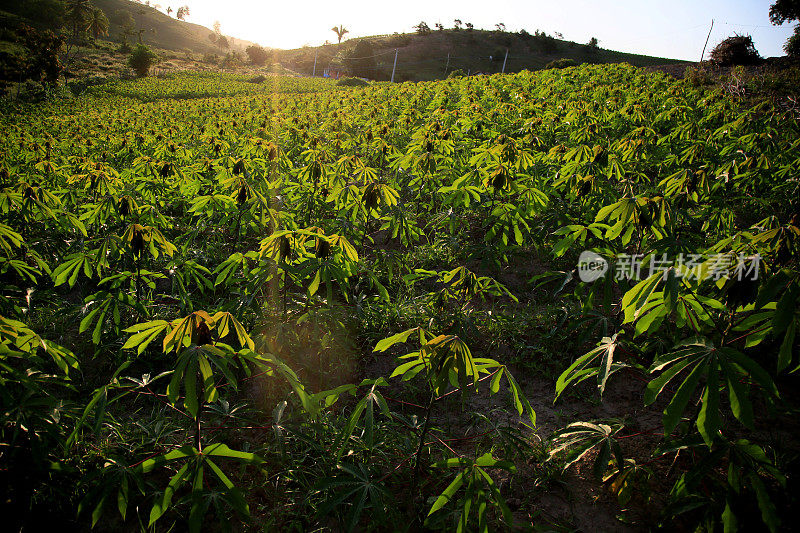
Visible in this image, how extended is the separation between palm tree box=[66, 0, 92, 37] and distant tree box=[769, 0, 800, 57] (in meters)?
67.6

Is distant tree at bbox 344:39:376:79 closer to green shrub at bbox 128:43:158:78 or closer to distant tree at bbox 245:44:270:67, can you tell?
green shrub at bbox 128:43:158:78

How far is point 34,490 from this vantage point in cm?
164

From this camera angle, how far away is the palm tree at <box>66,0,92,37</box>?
4538 cm

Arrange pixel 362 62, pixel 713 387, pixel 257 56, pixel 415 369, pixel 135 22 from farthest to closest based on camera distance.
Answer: pixel 135 22 < pixel 257 56 < pixel 362 62 < pixel 415 369 < pixel 713 387

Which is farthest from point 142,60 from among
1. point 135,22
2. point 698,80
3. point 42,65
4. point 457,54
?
point 135,22

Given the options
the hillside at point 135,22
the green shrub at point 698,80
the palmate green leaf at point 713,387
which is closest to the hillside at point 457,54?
the green shrub at point 698,80

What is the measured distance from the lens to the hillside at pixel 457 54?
133 feet

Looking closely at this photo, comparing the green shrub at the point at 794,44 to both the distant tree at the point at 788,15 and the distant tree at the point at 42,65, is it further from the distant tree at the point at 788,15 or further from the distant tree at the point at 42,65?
the distant tree at the point at 42,65

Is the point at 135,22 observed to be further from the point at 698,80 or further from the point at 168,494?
the point at 168,494

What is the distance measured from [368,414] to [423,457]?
0.78 metres

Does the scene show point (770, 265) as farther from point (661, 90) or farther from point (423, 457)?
point (661, 90)

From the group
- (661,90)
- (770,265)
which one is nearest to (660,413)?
(770,265)

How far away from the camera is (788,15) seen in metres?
22.6

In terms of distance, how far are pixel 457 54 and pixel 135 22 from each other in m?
75.9
